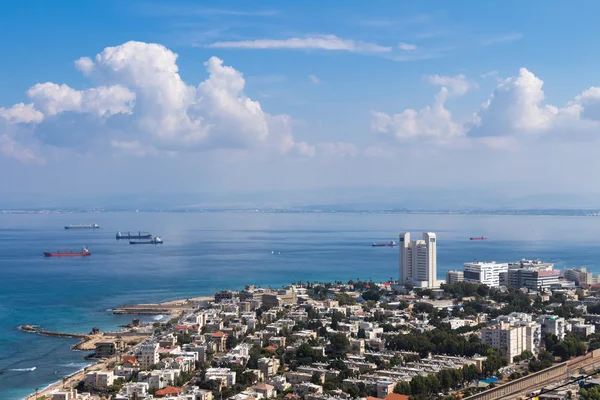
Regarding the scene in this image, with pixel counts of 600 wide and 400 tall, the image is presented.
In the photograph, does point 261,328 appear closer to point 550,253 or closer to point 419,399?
point 419,399

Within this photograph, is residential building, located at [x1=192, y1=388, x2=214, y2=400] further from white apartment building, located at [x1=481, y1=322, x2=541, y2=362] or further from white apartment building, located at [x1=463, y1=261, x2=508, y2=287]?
white apartment building, located at [x1=463, y1=261, x2=508, y2=287]

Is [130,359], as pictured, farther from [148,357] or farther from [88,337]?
[88,337]

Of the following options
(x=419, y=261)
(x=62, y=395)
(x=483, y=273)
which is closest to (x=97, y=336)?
(x=62, y=395)

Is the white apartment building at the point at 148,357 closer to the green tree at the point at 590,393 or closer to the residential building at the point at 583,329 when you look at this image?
the green tree at the point at 590,393

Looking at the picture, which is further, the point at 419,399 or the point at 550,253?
the point at 550,253

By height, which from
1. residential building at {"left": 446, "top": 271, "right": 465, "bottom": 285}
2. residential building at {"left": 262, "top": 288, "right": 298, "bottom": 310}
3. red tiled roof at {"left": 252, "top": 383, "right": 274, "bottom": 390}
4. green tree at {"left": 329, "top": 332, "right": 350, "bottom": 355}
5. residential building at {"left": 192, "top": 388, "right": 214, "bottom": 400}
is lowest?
residential building at {"left": 192, "top": 388, "right": 214, "bottom": 400}

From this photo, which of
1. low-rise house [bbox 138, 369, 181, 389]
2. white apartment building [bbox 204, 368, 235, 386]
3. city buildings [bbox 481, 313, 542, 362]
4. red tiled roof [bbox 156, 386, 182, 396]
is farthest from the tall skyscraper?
A: red tiled roof [bbox 156, 386, 182, 396]

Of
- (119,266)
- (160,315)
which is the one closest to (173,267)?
(119,266)
